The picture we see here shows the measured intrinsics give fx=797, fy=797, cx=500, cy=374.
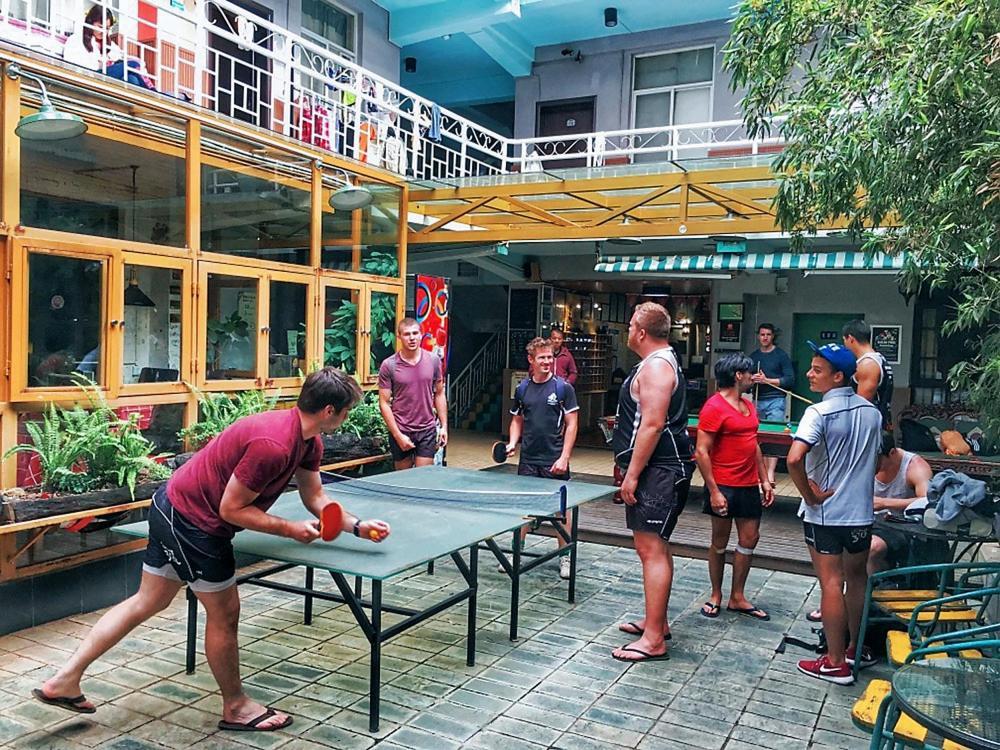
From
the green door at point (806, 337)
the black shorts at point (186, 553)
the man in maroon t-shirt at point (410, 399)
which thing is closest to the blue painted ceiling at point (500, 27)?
the green door at point (806, 337)

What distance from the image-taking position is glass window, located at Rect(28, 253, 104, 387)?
186 inches

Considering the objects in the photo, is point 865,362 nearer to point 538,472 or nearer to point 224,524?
point 538,472

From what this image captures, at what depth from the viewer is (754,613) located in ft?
16.8

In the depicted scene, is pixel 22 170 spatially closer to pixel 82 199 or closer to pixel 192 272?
pixel 82 199

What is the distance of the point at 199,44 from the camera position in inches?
250

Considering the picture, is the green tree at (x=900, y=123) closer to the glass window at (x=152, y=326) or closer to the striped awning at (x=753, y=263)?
the glass window at (x=152, y=326)

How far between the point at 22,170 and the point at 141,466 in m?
1.89

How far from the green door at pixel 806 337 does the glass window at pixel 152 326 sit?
8.54m

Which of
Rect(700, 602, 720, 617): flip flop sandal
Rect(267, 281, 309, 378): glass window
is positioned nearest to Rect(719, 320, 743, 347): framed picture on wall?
Rect(267, 281, 309, 378): glass window

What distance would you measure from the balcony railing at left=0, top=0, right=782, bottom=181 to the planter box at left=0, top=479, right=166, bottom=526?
2.70 m

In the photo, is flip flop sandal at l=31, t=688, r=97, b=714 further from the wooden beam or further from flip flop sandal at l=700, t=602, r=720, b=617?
the wooden beam

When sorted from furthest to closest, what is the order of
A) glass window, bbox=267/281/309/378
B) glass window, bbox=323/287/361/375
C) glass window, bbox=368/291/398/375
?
glass window, bbox=368/291/398/375 → glass window, bbox=323/287/361/375 → glass window, bbox=267/281/309/378

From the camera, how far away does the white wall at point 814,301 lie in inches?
434

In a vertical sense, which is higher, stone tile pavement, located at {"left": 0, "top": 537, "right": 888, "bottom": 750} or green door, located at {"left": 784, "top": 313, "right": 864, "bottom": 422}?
green door, located at {"left": 784, "top": 313, "right": 864, "bottom": 422}
